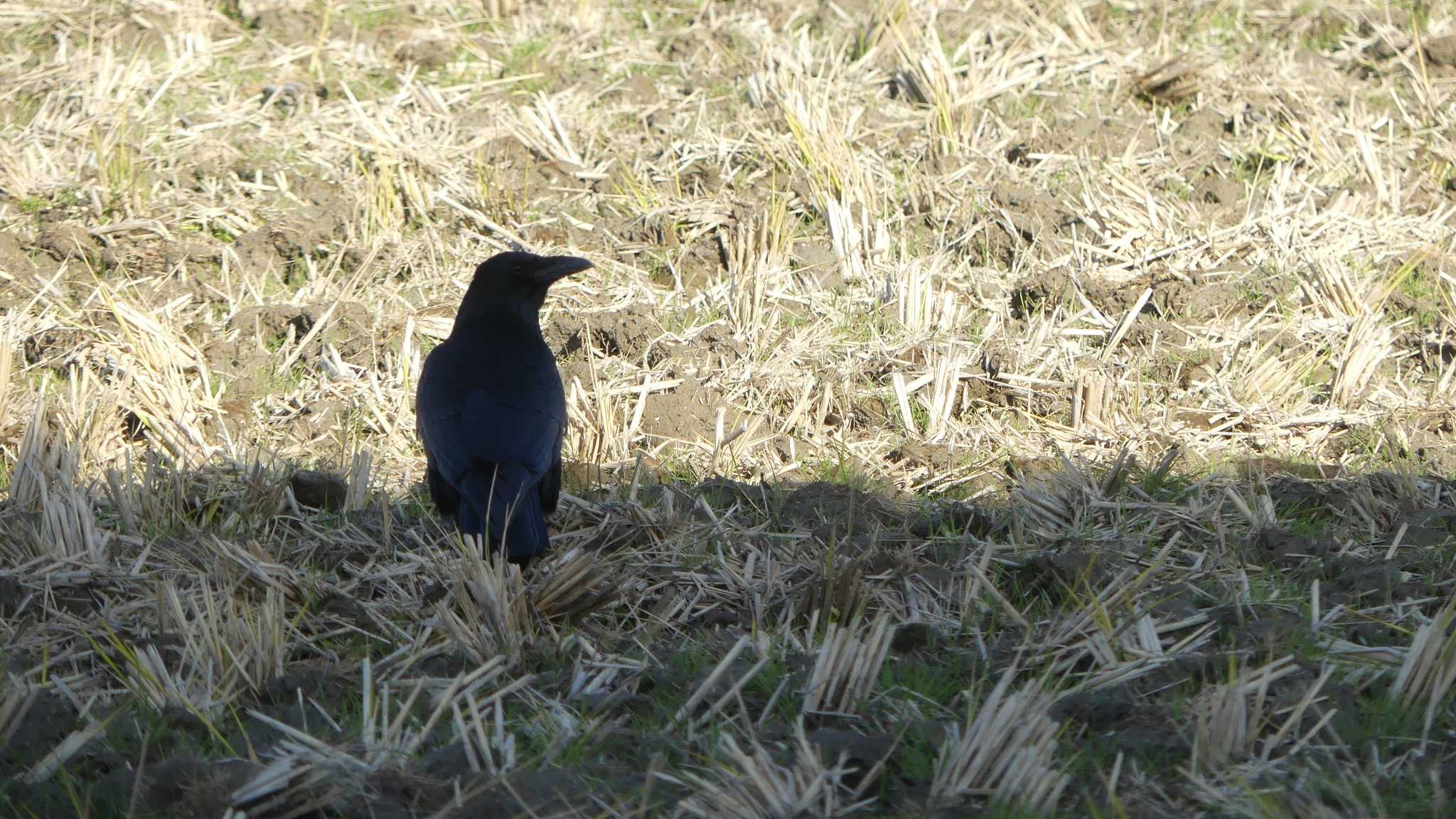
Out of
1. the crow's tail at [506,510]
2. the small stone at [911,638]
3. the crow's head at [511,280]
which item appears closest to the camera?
the small stone at [911,638]

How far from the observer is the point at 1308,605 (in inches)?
157

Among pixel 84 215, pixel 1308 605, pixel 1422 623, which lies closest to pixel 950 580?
pixel 1308 605

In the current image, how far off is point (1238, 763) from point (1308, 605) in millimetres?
988

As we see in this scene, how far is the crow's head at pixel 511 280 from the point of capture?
511 cm

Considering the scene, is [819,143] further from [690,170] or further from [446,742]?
[446,742]

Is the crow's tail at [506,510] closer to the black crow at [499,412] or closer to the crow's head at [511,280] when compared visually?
the black crow at [499,412]

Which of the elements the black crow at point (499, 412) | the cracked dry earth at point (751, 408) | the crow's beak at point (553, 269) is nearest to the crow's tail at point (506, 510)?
the black crow at point (499, 412)

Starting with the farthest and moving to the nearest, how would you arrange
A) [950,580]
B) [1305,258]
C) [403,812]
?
[1305,258], [950,580], [403,812]

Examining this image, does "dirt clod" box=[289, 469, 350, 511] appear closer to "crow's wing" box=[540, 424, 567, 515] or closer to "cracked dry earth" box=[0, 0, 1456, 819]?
"cracked dry earth" box=[0, 0, 1456, 819]

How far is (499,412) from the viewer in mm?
4648

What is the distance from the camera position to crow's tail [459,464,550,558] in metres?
4.28

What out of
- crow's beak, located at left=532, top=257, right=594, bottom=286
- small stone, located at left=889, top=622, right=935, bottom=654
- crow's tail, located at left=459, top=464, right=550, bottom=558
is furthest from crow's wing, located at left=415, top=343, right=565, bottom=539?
small stone, located at left=889, top=622, right=935, bottom=654

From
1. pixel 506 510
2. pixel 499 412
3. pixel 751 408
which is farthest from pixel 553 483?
pixel 751 408

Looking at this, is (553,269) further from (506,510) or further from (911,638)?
(911,638)
